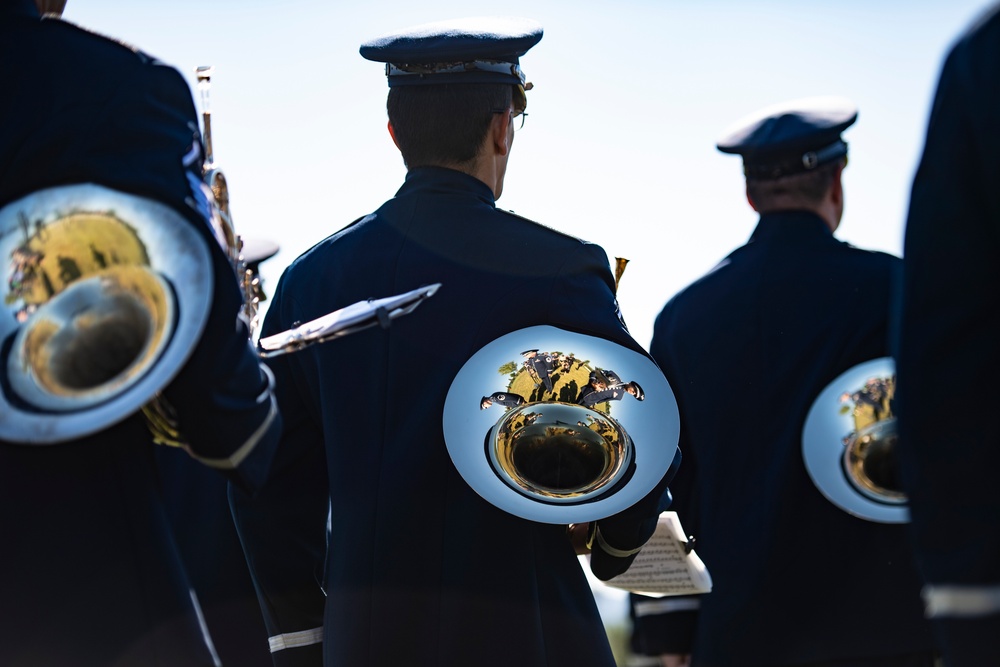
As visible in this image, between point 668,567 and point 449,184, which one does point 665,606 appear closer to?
point 668,567

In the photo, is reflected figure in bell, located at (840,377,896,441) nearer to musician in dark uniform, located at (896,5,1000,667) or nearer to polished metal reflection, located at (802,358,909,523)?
polished metal reflection, located at (802,358,909,523)

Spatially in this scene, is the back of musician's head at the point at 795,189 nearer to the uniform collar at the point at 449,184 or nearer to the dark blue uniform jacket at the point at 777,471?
the dark blue uniform jacket at the point at 777,471

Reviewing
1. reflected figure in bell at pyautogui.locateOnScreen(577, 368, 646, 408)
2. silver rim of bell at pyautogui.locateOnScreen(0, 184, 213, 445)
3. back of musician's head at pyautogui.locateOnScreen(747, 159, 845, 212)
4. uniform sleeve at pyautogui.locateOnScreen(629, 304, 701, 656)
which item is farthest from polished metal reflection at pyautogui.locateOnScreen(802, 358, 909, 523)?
silver rim of bell at pyautogui.locateOnScreen(0, 184, 213, 445)

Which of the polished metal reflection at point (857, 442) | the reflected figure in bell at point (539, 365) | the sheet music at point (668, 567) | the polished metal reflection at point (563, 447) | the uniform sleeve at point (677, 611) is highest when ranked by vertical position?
the reflected figure in bell at point (539, 365)

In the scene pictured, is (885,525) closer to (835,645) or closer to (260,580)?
(835,645)

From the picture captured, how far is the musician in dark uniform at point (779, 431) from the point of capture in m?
4.04

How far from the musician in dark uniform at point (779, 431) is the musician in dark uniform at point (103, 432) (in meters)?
2.13

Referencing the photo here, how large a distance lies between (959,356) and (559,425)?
1.57 meters

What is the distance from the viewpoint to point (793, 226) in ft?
14.8

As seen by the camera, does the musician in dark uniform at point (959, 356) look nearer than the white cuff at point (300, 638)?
Yes

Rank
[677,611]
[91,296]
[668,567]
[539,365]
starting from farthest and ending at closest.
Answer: [677,611] < [668,567] < [539,365] < [91,296]

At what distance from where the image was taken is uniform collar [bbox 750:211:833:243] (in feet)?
14.7

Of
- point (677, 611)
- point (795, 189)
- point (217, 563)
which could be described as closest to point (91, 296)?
point (217, 563)

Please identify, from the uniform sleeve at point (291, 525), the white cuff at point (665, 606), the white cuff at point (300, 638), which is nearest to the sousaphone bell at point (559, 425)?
the uniform sleeve at point (291, 525)
